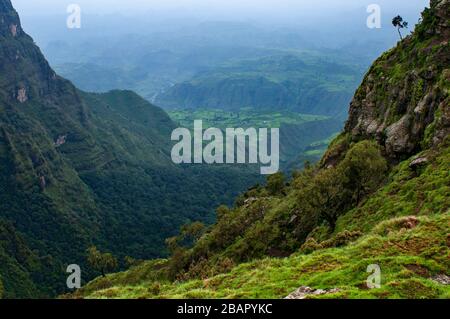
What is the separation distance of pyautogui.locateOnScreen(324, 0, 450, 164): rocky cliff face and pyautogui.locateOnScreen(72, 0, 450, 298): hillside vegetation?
250 mm

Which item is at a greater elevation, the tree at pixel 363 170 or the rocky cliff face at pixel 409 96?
the rocky cliff face at pixel 409 96

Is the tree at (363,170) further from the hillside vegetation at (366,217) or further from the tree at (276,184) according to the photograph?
the tree at (276,184)

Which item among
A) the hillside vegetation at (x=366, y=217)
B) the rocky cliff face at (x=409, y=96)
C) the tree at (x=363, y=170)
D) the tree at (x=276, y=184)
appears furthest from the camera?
the tree at (x=276, y=184)

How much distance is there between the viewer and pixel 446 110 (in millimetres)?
72375

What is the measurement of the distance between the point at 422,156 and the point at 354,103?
1757 inches

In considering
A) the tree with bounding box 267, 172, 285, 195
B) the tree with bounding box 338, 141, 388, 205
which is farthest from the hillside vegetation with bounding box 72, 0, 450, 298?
Answer: the tree with bounding box 267, 172, 285, 195

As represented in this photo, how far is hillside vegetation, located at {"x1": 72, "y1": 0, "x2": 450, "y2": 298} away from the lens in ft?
109

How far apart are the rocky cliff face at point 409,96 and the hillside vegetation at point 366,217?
0.25 meters

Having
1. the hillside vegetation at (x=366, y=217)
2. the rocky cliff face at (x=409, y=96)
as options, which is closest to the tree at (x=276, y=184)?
the hillside vegetation at (x=366, y=217)

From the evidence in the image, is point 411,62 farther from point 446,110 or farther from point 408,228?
point 408,228

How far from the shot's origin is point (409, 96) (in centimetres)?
8838

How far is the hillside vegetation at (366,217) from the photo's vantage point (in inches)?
1309

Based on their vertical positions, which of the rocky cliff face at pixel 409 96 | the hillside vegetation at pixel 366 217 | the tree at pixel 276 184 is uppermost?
the rocky cliff face at pixel 409 96
